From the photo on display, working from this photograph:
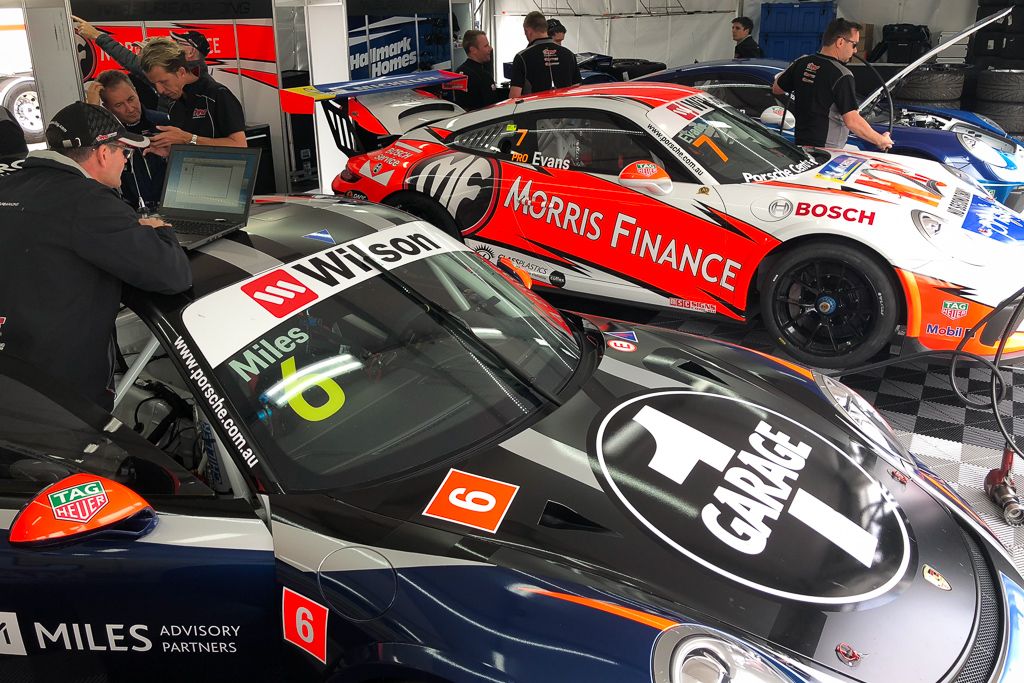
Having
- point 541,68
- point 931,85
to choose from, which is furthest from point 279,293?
point 931,85

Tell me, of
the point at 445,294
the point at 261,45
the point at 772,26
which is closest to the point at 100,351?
the point at 445,294

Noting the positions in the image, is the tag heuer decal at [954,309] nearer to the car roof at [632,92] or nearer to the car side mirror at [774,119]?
the car roof at [632,92]

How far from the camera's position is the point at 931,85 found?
9.12m

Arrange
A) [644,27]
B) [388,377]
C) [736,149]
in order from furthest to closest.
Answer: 1. [644,27]
2. [736,149]
3. [388,377]

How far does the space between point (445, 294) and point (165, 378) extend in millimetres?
826

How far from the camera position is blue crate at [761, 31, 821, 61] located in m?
12.1

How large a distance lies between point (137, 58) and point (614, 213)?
3800mm

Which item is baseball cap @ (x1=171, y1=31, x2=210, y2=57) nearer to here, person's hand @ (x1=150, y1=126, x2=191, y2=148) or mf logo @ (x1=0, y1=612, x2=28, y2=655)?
person's hand @ (x1=150, y1=126, x2=191, y2=148)

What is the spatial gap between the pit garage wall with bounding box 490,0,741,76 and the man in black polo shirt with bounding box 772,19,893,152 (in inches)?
317

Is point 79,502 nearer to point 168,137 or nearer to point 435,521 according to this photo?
point 435,521

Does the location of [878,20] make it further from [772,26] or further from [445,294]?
[445,294]

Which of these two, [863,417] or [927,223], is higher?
[927,223]

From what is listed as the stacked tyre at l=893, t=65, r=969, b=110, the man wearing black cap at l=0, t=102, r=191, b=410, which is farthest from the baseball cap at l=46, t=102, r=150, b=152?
the stacked tyre at l=893, t=65, r=969, b=110

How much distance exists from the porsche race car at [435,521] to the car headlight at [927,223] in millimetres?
1915
